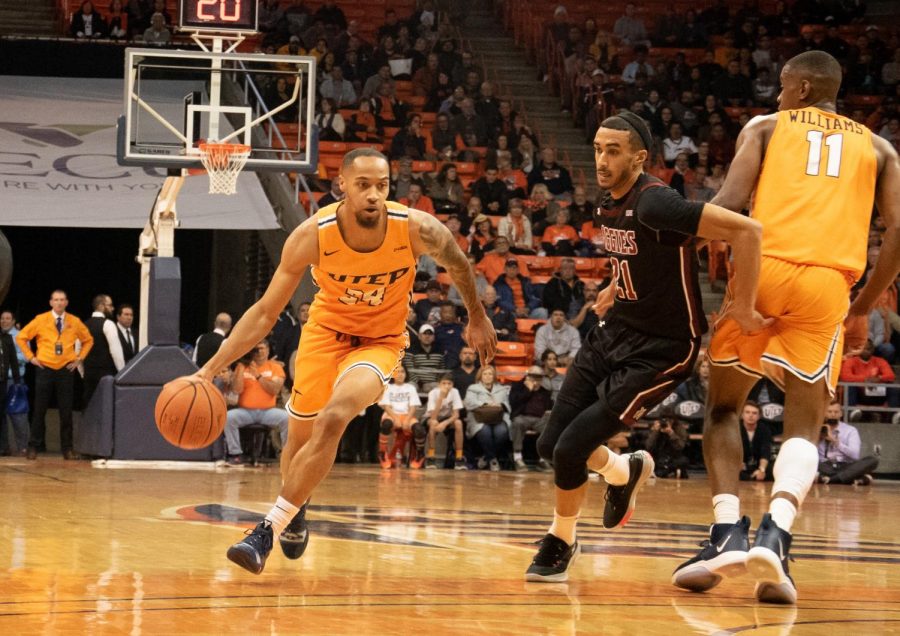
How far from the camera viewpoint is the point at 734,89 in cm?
2242

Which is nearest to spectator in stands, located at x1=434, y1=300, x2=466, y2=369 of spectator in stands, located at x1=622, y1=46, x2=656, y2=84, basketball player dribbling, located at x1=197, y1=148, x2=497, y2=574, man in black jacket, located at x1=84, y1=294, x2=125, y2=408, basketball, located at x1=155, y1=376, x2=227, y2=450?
man in black jacket, located at x1=84, y1=294, x2=125, y2=408

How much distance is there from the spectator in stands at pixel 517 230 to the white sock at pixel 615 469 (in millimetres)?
12548

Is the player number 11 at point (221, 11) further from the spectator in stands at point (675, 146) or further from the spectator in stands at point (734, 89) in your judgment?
the spectator in stands at point (734, 89)

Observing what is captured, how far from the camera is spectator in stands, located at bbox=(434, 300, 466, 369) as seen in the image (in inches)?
656

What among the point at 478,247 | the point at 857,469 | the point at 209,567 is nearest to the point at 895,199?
the point at 209,567

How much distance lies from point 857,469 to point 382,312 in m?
10.5

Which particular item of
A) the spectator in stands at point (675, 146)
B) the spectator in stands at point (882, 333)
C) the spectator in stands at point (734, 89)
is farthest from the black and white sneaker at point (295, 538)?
the spectator in stands at point (734, 89)

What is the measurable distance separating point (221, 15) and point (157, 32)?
659 cm

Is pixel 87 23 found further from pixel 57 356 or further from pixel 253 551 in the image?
pixel 253 551

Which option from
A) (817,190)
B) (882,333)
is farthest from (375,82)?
(817,190)

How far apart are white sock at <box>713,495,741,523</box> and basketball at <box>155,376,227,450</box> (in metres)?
2.34

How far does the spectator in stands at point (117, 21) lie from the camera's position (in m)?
19.7

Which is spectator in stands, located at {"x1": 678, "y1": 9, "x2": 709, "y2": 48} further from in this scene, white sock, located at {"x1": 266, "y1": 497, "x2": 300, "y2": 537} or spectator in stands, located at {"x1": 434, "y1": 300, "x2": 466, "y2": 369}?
white sock, located at {"x1": 266, "y1": 497, "x2": 300, "y2": 537}

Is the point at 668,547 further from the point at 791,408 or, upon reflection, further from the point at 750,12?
the point at 750,12
